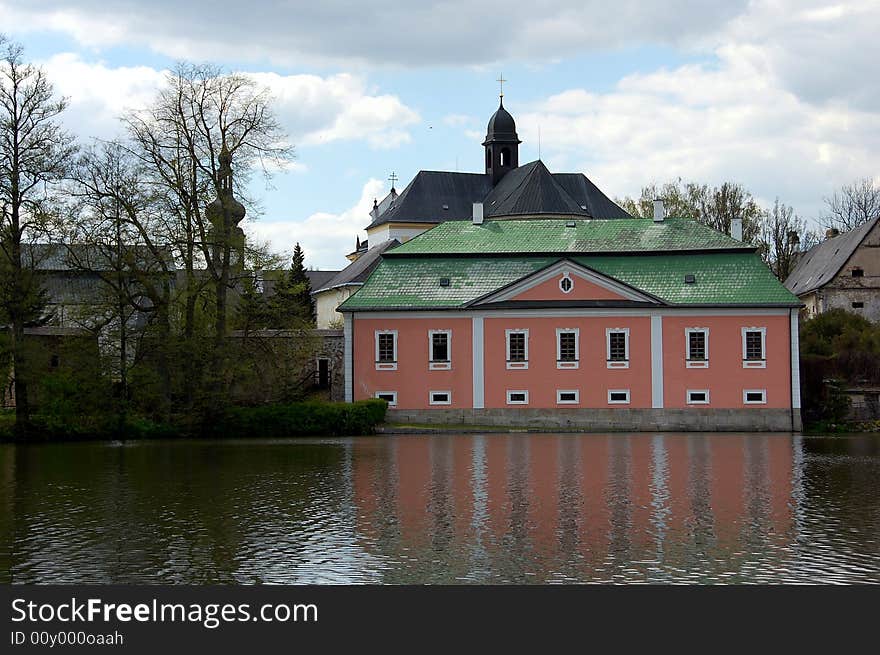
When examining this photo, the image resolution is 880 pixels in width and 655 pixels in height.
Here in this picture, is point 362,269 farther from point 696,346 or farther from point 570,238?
point 696,346

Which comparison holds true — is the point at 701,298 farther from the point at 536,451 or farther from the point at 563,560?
the point at 563,560

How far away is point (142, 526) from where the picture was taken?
17312 millimetres

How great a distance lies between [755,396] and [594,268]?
295 inches

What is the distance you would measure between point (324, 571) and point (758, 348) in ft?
108

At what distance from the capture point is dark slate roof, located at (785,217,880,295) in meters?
63.6

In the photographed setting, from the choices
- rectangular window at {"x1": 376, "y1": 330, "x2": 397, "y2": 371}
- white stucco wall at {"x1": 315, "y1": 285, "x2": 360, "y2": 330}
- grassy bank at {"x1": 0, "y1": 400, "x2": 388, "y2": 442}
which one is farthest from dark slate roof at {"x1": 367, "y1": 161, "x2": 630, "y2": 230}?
grassy bank at {"x1": 0, "y1": 400, "x2": 388, "y2": 442}

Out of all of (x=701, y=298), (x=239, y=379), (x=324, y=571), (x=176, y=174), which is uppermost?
(x=176, y=174)

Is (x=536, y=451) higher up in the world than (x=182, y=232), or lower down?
lower down

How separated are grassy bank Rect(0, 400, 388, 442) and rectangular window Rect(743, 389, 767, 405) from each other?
1339 centimetres

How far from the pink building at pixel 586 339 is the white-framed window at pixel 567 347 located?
37 mm

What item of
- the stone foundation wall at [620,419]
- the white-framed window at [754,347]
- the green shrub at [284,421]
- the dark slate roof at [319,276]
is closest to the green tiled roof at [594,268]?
the white-framed window at [754,347]

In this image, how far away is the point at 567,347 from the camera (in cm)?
4447

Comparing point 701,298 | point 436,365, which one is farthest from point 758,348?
point 436,365

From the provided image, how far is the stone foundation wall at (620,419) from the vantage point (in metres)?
43.5
